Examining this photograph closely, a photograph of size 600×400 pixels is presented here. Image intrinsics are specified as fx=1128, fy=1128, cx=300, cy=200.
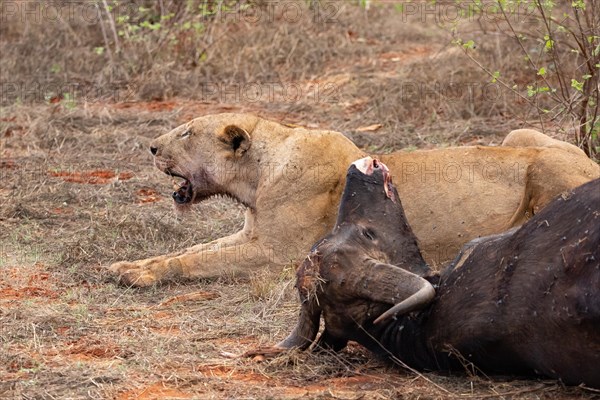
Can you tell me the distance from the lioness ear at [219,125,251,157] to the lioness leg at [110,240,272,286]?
67 centimetres

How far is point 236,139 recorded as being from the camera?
25.0 ft

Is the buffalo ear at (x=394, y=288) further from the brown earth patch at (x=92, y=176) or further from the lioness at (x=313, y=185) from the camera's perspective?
the brown earth patch at (x=92, y=176)

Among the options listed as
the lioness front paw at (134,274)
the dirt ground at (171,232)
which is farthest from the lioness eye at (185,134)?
the lioness front paw at (134,274)

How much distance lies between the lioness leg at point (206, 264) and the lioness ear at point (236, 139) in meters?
0.67

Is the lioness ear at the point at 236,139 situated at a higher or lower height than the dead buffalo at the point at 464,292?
lower

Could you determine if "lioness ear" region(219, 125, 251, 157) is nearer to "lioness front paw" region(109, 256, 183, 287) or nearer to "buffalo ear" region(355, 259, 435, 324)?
"lioness front paw" region(109, 256, 183, 287)

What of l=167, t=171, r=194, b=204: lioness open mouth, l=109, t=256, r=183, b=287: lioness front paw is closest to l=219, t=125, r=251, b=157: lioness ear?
l=167, t=171, r=194, b=204: lioness open mouth

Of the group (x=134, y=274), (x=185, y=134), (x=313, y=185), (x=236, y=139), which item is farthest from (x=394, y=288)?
(x=185, y=134)

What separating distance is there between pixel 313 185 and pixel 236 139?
65 cm

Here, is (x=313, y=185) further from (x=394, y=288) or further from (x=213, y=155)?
(x=394, y=288)

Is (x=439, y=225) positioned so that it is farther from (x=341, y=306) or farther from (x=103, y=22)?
(x=103, y=22)

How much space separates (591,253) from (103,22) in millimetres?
10964

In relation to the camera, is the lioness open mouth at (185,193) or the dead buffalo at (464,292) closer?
the dead buffalo at (464,292)

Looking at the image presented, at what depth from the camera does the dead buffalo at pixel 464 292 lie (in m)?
4.34
